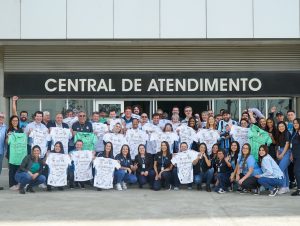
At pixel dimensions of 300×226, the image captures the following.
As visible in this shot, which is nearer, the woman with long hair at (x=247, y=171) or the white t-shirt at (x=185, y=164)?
the woman with long hair at (x=247, y=171)

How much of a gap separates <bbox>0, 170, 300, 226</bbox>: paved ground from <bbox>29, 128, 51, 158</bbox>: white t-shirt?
1236 mm

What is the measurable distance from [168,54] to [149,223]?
9757 millimetres

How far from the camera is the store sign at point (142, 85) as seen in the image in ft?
53.6

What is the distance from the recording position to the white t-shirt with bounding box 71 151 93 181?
36.6 feet
